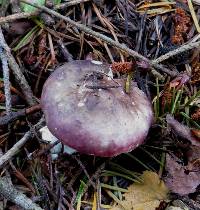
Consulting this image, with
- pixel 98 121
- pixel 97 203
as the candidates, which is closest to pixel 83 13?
pixel 98 121

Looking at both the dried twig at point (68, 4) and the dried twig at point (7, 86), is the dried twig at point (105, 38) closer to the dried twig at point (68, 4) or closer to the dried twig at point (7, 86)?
the dried twig at point (68, 4)

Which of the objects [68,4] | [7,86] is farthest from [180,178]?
[68,4]

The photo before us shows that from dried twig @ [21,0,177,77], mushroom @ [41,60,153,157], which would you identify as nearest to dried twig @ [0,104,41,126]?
mushroom @ [41,60,153,157]

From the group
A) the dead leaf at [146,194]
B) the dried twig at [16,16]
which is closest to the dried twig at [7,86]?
the dried twig at [16,16]

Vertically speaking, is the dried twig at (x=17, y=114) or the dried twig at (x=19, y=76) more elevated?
the dried twig at (x=19, y=76)

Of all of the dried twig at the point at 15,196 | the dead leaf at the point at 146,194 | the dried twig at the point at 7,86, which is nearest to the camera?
the dried twig at the point at 15,196

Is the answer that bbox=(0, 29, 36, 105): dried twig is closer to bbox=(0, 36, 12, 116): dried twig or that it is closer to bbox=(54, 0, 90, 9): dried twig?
bbox=(0, 36, 12, 116): dried twig
